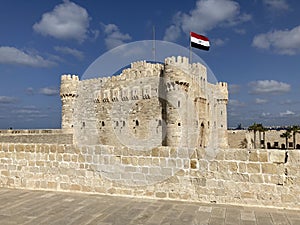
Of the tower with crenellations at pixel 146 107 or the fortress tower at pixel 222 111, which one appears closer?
the tower with crenellations at pixel 146 107

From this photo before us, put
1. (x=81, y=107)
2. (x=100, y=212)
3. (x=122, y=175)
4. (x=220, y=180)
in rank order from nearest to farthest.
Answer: (x=100, y=212) < (x=220, y=180) < (x=122, y=175) < (x=81, y=107)

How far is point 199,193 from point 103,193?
1.90m

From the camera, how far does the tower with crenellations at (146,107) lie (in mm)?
19688

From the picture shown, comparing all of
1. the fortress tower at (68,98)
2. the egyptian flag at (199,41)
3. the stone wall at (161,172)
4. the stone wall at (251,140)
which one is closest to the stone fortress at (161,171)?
the stone wall at (161,172)

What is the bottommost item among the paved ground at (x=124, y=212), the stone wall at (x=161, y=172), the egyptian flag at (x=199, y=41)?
the paved ground at (x=124, y=212)

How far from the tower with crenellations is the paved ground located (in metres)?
14.5

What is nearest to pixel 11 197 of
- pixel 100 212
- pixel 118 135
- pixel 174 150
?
pixel 100 212

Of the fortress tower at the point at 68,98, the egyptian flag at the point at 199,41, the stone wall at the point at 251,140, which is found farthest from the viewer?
the stone wall at the point at 251,140

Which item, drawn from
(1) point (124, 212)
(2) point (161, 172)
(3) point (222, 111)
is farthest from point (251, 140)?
(1) point (124, 212)

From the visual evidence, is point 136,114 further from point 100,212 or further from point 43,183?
point 100,212

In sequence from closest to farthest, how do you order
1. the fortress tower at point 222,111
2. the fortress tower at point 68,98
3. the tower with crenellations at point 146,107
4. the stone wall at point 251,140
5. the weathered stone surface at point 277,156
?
the weathered stone surface at point 277,156 < the tower with crenellations at point 146,107 < the fortress tower at point 68,98 < the fortress tower at point 222,111 < the stone wall at point 251,140

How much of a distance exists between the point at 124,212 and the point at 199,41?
52.5ft

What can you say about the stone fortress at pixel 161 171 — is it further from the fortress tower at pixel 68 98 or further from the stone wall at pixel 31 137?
the fortress tower at pixel 68 98

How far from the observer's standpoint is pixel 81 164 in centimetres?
580
